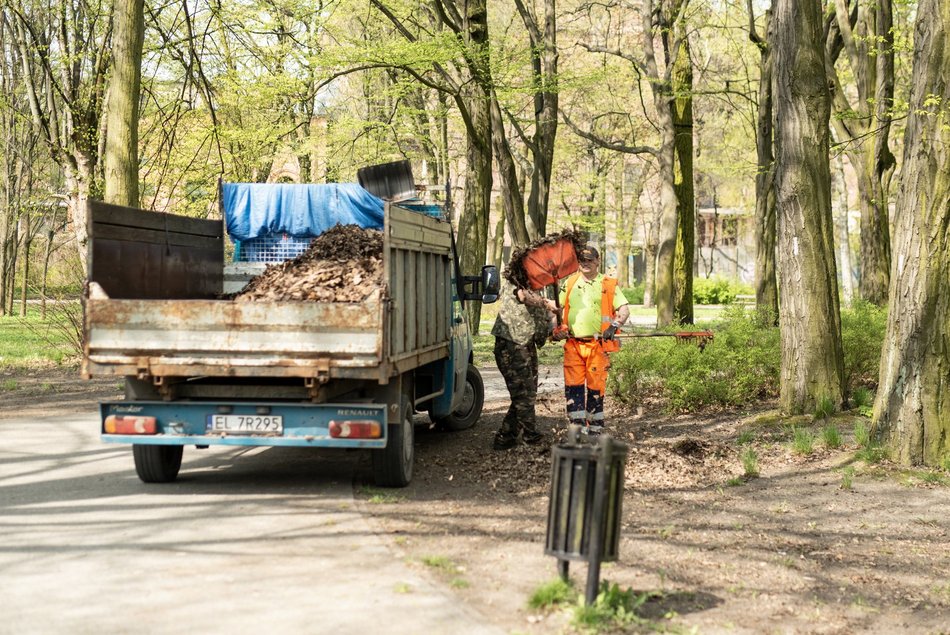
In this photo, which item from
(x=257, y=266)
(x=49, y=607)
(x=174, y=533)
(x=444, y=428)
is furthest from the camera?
(x=444, y=428)

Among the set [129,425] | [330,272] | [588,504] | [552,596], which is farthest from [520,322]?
[552,596]

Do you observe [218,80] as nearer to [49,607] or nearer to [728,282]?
[49,607]

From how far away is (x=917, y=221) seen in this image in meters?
9.62

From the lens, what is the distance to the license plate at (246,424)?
821cm

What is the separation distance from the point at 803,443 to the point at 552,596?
5483 millimetres

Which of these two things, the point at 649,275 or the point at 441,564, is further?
the point at 649,275

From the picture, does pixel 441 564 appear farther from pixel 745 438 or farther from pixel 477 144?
pixel 477 144

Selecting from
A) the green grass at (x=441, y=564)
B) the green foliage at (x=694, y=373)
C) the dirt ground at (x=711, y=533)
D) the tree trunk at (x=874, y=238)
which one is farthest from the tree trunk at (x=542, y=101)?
the green grass at (x=441, y=564)

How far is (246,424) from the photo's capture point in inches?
324

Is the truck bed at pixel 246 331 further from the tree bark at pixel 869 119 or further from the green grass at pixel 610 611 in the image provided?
the tree bark at pixel 869 119

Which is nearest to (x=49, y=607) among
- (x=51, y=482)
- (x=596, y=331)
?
(x=51, y=482)

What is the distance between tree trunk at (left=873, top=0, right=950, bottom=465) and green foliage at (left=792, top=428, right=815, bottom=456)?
0.76m

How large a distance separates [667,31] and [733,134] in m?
25.3

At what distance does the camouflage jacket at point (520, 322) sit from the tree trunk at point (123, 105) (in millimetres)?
5458
